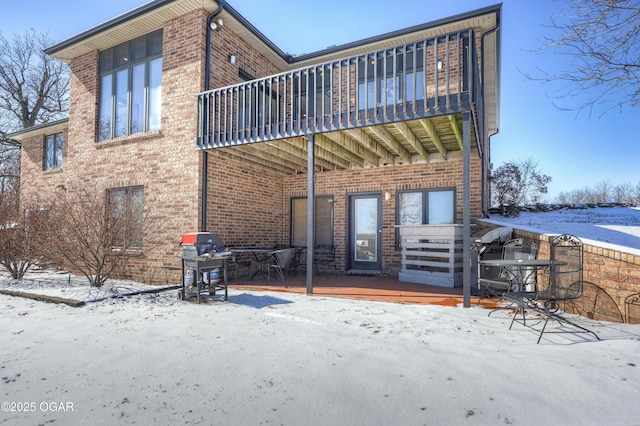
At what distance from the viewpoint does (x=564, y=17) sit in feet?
12.7

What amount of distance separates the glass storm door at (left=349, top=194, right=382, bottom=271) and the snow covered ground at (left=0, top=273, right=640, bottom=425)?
389 cm

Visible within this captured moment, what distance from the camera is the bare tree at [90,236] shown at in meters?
6.14

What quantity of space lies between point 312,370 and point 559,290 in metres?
3.05

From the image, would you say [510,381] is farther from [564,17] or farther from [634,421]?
[564,17]

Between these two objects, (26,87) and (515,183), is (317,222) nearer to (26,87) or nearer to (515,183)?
(515,183)

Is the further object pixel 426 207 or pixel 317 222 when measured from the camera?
pixel 317 222

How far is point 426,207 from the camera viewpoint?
7797 millimetres

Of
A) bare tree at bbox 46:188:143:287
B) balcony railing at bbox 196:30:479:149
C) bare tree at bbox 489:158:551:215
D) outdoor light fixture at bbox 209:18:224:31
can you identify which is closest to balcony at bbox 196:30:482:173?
balcony railing at bbox 196:30:479:149

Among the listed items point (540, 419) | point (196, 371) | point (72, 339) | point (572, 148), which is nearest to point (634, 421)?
point (540, 419)

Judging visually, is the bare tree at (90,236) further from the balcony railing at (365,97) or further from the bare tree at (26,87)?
the bare tree at (26,87)

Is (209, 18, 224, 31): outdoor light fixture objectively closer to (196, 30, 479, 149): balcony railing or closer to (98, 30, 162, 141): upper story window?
(196, 30, 479, 149): balcony railing

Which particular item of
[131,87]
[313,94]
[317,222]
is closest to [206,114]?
[313,94]

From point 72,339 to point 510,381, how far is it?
401 cm

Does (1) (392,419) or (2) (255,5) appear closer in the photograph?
(1) (392,419)
